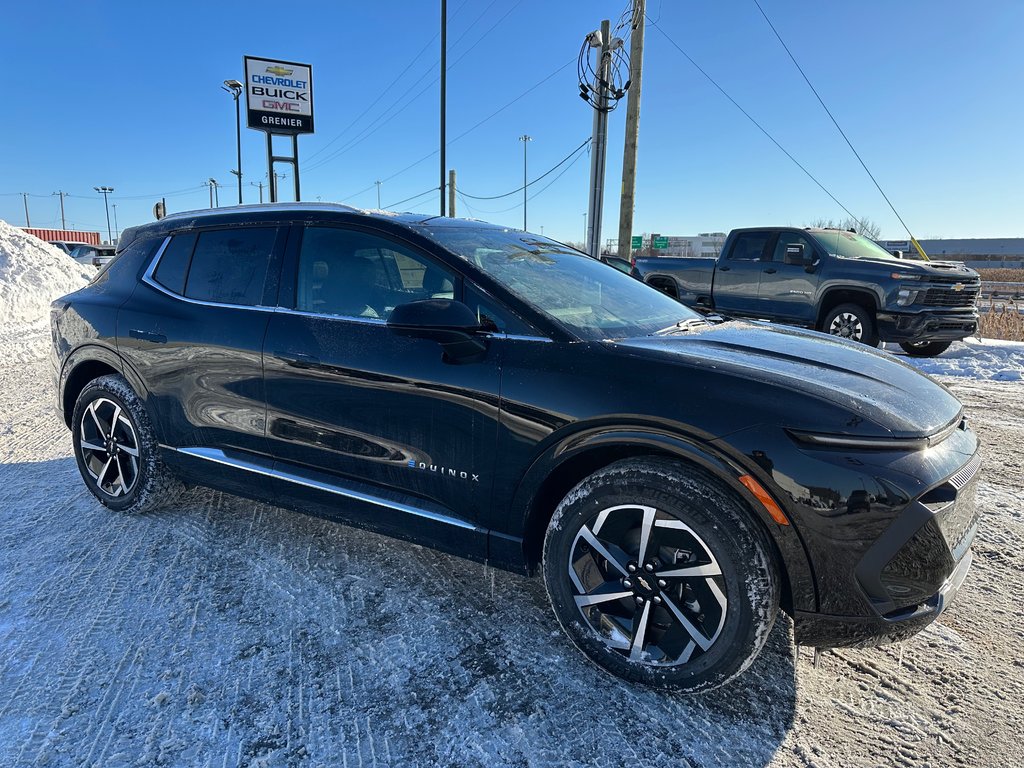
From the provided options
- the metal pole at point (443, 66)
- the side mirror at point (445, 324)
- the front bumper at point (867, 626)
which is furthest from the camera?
the metal pole at point (443, 66)

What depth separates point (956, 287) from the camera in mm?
8836

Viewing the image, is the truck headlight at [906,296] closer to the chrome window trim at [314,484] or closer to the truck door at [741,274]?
the truck door at [741,274]

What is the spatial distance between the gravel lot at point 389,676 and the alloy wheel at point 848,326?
6.69 metres

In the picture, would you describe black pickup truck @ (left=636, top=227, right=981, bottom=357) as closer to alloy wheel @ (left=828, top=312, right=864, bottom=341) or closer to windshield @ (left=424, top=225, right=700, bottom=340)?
alloy wheel @ (left=828, top=312, right=864, bottom=341)

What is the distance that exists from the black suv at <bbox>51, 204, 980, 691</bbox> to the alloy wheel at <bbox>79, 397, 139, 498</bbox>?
0.08 feet

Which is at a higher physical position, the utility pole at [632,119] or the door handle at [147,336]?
the utility pole at [632,119]

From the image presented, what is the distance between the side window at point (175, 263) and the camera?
11.6 ft

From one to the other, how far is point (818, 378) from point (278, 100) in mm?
20805

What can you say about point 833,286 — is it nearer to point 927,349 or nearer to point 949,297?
point 949,297

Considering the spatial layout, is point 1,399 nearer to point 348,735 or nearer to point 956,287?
point 348,735

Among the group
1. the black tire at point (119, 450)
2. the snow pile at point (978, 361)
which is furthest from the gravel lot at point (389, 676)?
the snow pile at point (978, 361)

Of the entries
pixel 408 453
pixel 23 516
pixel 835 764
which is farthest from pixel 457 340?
pixel 23 516

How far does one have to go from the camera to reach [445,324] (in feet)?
7.80

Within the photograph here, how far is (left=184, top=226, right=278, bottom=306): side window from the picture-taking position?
10.5ft
